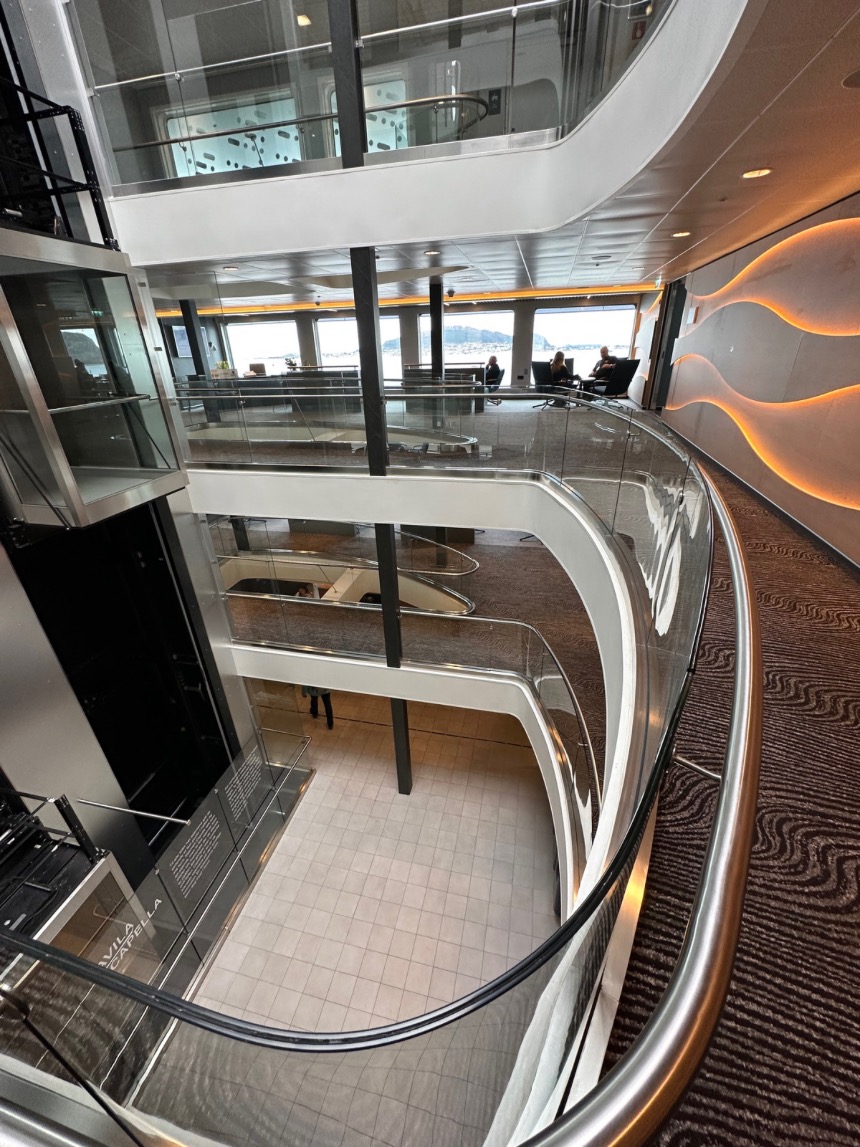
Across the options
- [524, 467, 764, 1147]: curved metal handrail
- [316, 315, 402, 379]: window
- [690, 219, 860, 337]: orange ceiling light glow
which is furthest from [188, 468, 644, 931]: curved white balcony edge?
[316, 315, 402, 379]: window

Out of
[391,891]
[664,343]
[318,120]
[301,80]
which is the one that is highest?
[301,80]

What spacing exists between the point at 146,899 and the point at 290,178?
6.51 m

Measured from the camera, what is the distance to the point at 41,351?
379cm

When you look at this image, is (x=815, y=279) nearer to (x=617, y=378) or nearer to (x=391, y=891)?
(x=617, y=378)

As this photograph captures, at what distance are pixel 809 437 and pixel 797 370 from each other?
2.32ft

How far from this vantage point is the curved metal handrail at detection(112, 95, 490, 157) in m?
3.93

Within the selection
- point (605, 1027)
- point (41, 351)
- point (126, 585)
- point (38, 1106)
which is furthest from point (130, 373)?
point (605, 1027)

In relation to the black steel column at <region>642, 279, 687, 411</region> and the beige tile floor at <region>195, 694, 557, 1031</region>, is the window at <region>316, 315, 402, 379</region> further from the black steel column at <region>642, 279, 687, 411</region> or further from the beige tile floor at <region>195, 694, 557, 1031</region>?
the beige tile floor at <region>195, 694, 557, 1031</region>

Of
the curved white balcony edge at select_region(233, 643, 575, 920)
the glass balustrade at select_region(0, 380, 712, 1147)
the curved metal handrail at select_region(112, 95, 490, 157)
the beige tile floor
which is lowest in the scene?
the beige tile floor

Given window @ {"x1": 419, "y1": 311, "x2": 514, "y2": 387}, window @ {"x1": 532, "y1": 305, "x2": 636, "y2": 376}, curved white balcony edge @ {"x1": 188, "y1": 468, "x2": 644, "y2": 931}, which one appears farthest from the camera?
window @ {"x1": 419, "y1": 311, "x2": 514, "y2": 387}

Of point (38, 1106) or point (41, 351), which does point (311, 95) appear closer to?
point (41, 351)

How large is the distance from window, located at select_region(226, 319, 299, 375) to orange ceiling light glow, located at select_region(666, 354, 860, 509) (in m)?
14.7

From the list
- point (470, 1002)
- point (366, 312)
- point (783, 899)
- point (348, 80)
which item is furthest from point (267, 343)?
point (783, 899)

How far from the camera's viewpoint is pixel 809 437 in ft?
14.0
